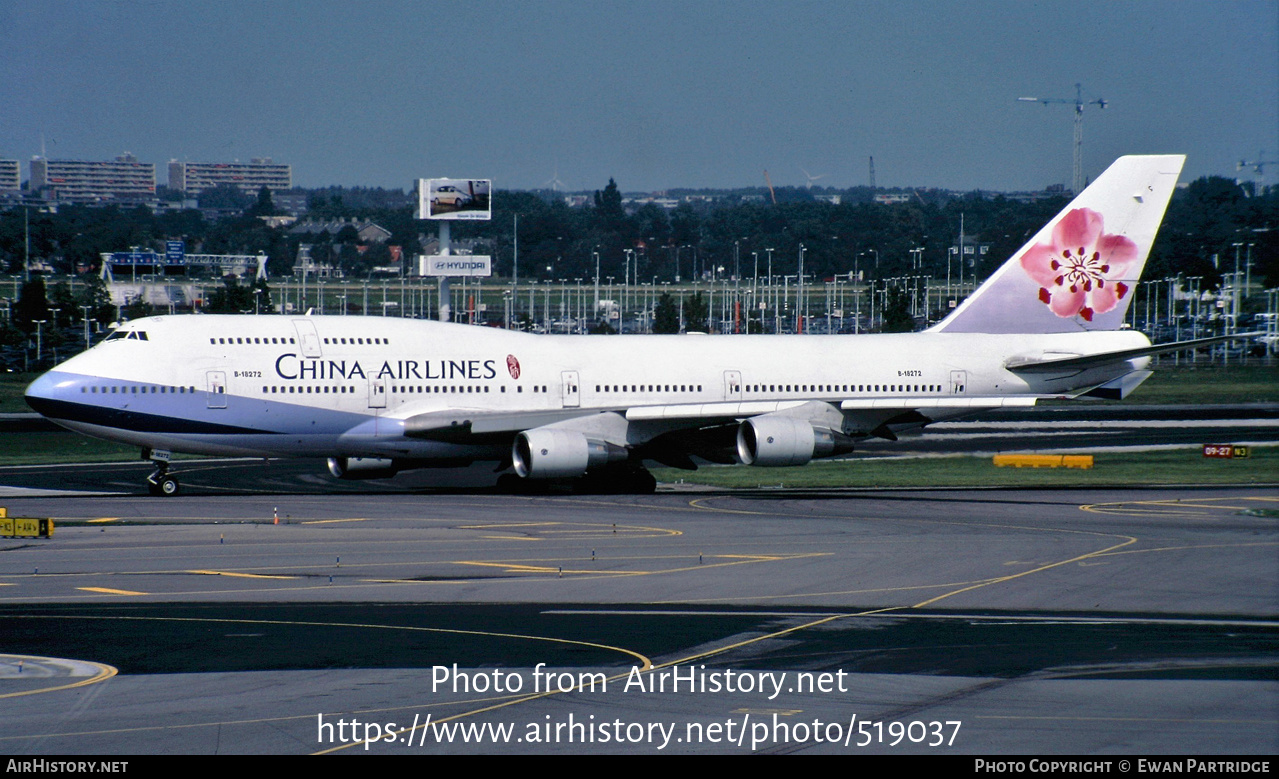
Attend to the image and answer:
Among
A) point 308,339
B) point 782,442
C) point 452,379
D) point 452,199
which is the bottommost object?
point 782,442

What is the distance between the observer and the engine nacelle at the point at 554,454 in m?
40.3

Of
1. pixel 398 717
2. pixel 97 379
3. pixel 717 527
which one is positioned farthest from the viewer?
pixel 97 379

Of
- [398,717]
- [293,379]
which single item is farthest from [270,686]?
[293,379]

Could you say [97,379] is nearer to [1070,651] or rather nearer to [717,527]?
[717,527]

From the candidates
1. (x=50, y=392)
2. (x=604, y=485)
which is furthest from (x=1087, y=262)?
(x=50, y=392)

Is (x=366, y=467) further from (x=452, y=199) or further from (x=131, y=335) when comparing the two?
(x=452, y=199)

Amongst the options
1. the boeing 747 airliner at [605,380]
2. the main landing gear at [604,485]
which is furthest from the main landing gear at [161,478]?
the main landing gear at [604,485]

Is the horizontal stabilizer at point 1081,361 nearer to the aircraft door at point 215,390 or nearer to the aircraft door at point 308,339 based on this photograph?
the aircraft door at point 308,339

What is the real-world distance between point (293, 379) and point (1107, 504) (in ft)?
78.8

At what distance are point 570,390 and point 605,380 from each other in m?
1.21

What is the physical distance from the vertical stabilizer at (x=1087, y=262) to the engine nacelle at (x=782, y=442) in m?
9.73

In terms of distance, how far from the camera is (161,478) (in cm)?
4153
